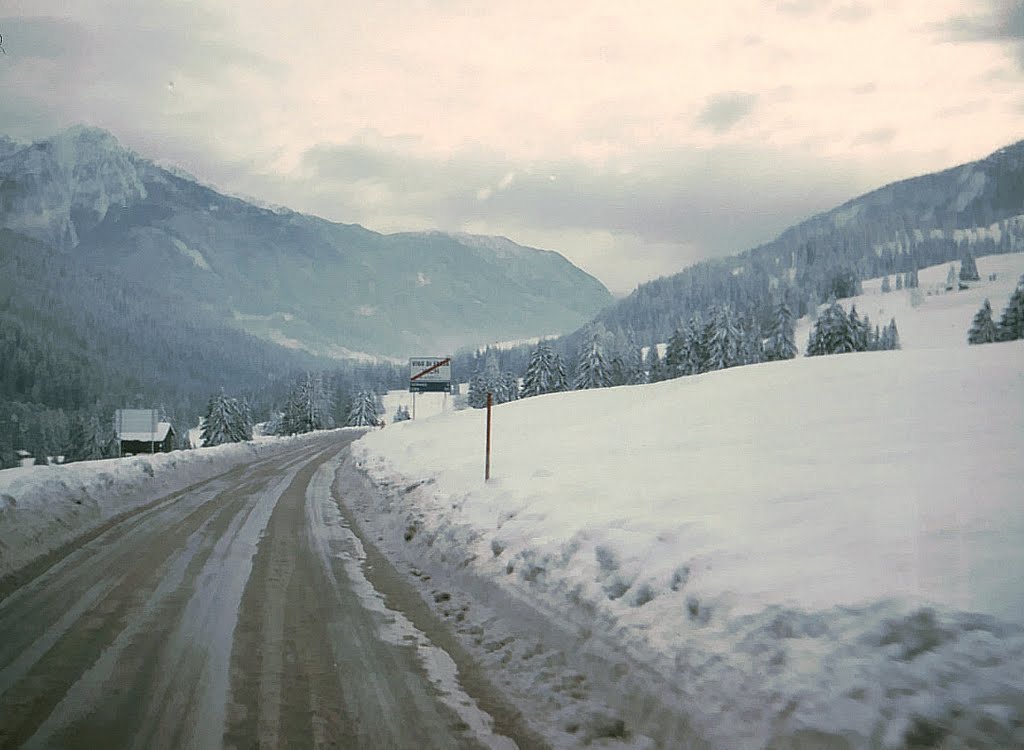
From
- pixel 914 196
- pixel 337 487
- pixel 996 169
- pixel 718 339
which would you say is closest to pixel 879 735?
pixel 337 487

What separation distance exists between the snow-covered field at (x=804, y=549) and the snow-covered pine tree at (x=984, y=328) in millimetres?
44382

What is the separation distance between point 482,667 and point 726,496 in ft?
13.9

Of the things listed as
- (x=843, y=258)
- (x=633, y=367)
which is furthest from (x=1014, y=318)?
(x=843, y=258)

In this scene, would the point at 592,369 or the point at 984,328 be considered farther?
the point at 592,369

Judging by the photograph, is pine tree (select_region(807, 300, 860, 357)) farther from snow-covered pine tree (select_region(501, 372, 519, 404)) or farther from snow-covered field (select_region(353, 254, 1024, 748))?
snow-covered pine tree (select_region(501, 372, 519, 404))

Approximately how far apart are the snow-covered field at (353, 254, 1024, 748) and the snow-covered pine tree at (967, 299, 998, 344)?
44382mm

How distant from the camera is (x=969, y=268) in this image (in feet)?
304

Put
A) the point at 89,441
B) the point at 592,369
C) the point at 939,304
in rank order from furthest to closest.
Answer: the point at 939,304 < the point at 89,441 < the point at 592,369

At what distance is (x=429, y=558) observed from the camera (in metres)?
9.20

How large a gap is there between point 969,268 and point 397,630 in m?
113

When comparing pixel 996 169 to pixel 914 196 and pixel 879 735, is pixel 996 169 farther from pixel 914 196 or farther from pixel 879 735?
pixel 914 196

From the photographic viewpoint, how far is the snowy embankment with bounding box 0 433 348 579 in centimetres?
942

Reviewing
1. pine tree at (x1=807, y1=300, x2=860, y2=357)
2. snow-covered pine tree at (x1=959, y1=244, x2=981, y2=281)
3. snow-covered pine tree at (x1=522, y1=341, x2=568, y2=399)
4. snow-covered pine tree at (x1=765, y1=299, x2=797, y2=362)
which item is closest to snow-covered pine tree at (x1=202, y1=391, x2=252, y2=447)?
snow-covered pine tree at (x1=522, y1=341, x2=568, y2=399)

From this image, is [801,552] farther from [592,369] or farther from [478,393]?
[478,393]
